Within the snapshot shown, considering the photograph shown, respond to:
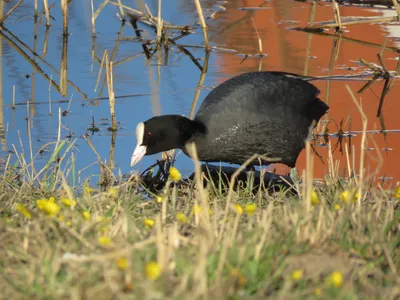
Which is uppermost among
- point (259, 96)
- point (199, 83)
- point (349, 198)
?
point (349, 198)

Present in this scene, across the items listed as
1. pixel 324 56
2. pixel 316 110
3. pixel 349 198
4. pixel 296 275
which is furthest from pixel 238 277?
pixel 324 56

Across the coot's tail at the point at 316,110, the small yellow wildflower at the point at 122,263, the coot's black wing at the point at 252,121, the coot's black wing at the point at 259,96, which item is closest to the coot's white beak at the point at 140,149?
the coot's black wing at the point at 252,121

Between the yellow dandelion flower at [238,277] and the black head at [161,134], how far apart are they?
2.56 meters

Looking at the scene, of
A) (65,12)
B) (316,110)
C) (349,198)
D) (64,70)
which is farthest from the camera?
(65,12)

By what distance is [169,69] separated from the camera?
7.89 m

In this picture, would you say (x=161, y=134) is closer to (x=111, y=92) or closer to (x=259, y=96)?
(x=259, y=96)

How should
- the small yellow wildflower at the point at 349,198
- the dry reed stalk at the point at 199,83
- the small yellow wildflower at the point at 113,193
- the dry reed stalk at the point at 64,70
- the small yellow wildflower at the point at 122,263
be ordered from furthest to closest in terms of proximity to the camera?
1. the dry reed stalk at the point at 64,70
2. the dry reed stalk at the point at 199,83
3. the small yellow wildflower at the point at 113,193
4. the small yellow wildflower at the point at 349,198
5. the small yellow wildflower at the point at 122,263

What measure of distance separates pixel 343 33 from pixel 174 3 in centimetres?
274

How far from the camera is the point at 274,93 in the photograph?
5.40 metres

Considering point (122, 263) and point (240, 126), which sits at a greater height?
point (122, 263)

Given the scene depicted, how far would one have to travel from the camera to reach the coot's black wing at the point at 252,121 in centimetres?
517

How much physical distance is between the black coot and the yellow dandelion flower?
2639mm

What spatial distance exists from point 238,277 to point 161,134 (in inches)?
105

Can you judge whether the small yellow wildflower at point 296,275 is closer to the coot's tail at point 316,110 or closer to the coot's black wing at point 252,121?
the coot's black wing at point 252,121
